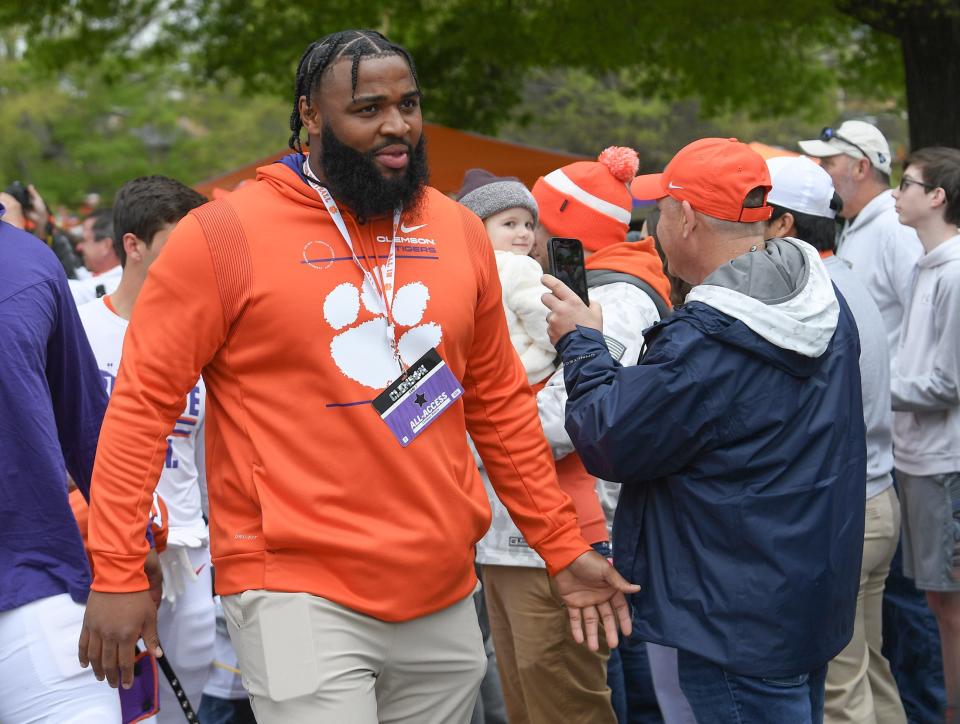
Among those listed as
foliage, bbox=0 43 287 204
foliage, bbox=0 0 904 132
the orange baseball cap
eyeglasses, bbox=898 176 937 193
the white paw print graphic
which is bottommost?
foliage, bbox=0 43 287 204

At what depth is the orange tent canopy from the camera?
1206 cm

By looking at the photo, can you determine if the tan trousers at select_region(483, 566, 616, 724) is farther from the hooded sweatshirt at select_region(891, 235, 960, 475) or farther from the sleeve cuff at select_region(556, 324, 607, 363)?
the hooded sweatshirt at select_region(891, 235, 960, 475)

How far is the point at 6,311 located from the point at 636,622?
1.77 metres

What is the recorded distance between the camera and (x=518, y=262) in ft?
14.8

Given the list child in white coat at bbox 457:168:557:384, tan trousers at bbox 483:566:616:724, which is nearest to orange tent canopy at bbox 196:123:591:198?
child in white coat at bbox 457:168:557:384

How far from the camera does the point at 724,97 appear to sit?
14.8 meters

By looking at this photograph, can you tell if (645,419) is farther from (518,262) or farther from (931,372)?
(931,372)

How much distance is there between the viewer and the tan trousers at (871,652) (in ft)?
15.2

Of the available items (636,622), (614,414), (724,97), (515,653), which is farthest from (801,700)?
(724,97)

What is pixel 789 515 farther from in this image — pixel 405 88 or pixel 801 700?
pixel 405 88

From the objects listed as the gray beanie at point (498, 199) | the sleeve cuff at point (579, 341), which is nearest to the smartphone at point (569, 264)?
the sleeve cuff at point (579, 341)

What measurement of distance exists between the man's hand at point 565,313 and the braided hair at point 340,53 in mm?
747

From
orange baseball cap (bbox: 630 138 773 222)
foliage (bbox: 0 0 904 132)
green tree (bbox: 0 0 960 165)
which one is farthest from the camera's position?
foliage (bbox: 0 0 904 132)

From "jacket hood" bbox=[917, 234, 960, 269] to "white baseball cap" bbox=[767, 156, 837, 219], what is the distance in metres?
1.01
